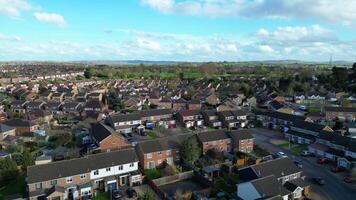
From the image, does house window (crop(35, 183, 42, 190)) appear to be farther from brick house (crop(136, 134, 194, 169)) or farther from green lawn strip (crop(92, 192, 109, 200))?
brick house (crop(136, 134, 194, 169))

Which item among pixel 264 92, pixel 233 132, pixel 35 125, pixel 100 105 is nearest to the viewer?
pixel 233 132

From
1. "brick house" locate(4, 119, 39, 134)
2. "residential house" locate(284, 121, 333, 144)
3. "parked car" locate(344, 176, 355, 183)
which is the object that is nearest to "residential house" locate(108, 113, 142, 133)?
"brick house" locate(4, 119, 39, 134)

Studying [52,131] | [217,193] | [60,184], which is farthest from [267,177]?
[52,131]

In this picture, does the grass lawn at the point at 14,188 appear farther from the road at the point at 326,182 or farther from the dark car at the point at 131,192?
the road at the point at 326,182

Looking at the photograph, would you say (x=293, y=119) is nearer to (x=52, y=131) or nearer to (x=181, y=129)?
(x=181, y=129)

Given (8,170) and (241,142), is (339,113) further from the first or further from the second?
(8,170)

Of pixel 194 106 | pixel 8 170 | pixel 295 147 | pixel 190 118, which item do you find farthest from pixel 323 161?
pixel 8 170
